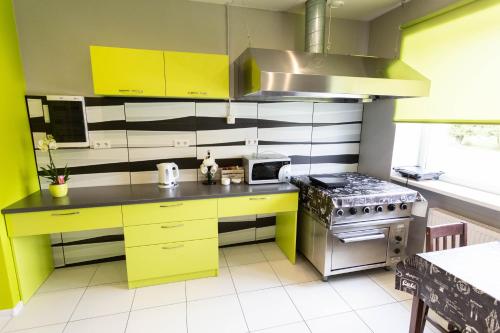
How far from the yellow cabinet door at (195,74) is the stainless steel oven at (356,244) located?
4.90 ft

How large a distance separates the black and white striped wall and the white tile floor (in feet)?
1.57

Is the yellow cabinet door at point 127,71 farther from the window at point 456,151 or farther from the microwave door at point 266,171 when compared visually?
the window at point 456,151

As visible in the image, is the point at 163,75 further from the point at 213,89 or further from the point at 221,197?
the point at 221,197

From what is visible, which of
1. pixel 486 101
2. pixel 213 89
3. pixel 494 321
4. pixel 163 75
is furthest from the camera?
pixel 213 89

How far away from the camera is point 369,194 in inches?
85.9

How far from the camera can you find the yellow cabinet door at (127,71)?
1.99m

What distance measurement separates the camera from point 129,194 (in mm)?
2180

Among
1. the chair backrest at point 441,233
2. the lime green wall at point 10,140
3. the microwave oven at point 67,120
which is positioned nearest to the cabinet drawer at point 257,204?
the chair backrest at point 441,233

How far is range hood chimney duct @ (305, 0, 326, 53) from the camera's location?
2330mm

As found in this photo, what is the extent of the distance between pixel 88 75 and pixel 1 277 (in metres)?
1.70

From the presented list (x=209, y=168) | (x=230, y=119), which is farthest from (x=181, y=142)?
(x=230, y=119)

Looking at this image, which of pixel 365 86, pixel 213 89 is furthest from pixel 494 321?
pixel 213 89

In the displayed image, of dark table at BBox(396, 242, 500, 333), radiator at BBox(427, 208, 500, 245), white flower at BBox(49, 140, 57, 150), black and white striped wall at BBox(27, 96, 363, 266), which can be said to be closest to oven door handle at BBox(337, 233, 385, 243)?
radiator at BBox(427, 208, 500, 245)

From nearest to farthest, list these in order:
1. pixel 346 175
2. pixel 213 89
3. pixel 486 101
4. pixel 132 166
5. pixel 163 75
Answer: pixel 486 101 → pixel 163 75 → pixel 213 89 → pixel 132 166 → pixel 346 175
